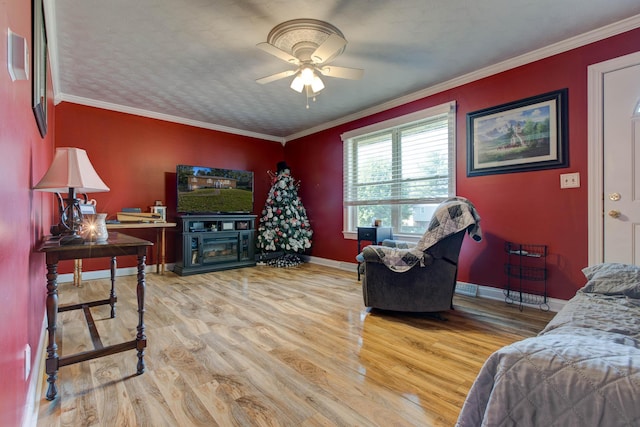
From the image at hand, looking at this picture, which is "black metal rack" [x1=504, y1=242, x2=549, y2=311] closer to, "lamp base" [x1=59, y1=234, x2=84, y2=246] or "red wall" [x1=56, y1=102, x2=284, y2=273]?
"lamp base" [x1=59, y1=234, x2=84, y2=246]

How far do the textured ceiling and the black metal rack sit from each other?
1.98 m

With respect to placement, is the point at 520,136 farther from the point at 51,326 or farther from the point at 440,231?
the point at 51,326

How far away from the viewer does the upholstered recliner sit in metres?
2.59

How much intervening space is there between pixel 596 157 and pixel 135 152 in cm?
A: 560

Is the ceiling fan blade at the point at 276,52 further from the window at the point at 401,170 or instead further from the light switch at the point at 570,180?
the light switch at the point at 570,180

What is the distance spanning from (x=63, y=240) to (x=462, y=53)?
11.9 ft

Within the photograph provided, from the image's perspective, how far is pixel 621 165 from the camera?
2586mm

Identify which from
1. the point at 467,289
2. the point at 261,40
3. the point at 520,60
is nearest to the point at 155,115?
the point at 261,40

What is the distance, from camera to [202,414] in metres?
1.45

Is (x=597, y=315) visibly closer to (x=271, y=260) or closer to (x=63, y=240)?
(x=63, y=240)

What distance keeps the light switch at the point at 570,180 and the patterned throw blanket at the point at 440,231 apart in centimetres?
104

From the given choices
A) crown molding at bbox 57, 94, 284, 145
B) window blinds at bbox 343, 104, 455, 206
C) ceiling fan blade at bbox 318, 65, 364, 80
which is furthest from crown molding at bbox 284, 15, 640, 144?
crown molding at bbox 57, 94, 284, 145

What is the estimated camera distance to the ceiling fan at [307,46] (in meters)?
2.50

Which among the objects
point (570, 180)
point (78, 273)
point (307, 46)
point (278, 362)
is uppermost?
point (307, 46)
